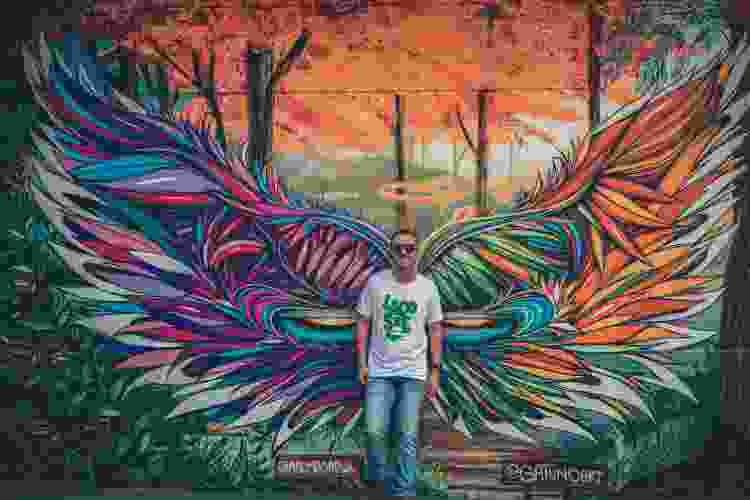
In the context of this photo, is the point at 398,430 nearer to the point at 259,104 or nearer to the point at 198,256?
the point at 198,256

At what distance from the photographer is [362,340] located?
180 inches

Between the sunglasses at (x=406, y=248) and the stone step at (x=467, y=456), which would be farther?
the stone step at (x=467, y=456)

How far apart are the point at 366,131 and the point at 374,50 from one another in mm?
579

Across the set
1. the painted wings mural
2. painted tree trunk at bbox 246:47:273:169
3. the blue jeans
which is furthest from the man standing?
painted tree trunk at bbox 246:47:273:169

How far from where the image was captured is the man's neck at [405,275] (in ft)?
14.7

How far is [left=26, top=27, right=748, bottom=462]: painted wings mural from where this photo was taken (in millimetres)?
4879

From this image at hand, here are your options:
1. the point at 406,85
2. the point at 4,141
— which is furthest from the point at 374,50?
the point at 4,141

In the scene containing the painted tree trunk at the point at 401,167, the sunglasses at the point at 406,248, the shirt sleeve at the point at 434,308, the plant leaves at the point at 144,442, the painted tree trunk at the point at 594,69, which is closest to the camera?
the sunglasses at the point at 406,248

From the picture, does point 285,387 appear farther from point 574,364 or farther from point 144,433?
point 574,364

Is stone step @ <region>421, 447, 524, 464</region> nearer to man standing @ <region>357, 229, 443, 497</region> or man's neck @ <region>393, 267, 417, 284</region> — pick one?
man standing @ <region>357, 229, 443, 497</region>

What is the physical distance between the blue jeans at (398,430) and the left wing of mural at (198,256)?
554mm

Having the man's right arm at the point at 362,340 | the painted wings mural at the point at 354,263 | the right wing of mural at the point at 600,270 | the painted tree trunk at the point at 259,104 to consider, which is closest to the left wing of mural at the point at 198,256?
the painted wings mural at the point at 354,263

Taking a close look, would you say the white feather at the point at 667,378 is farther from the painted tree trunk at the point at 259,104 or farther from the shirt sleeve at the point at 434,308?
the painted tree trunk at the point at 259,104

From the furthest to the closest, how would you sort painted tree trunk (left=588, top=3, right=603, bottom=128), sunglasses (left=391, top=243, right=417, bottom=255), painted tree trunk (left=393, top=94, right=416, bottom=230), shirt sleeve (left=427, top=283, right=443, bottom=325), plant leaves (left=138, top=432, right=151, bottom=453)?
1. plant leaves (left=138, top=432, right=151, bottom=453)
2. painted tree trunk (left=393, top=94, right=416, bottom=230)
3. painted tree trunk (left=588, top=3, right=603, bottom=128)
4. shirt sleeve (left=427, top=283, right=443, bottom=325)
5. sunglasses (left=391, top=243, right=417, bottom=255)
